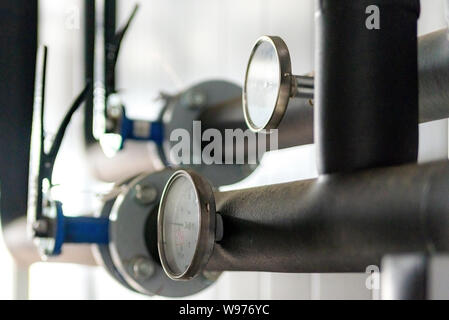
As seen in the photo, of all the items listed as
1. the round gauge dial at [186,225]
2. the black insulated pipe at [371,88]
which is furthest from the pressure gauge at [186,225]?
the black insulated pipe at [371,88]

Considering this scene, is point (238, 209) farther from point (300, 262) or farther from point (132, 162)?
point (132, 162)

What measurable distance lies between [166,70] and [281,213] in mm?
1019

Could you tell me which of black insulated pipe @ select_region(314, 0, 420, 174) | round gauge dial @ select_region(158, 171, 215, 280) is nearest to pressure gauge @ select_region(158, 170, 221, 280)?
round gauge dial @ select_region(158, 171, 215, 280)

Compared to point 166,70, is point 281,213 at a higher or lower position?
lower

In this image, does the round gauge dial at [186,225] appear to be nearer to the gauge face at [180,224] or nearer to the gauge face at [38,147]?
the gauge face at [180,224]

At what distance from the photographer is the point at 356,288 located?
37.0 inches

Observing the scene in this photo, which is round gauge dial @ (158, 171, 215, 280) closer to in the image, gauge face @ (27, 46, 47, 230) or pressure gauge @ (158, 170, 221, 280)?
pressure gauge @ (158, 170, 221, 280)

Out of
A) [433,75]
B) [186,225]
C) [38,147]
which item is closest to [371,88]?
[433,75]

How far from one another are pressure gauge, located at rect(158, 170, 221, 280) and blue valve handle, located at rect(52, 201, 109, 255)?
34cm

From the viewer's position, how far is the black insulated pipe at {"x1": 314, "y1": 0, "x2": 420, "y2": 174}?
22.7 inches

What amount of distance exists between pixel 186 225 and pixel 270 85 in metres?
0.14

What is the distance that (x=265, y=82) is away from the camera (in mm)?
714

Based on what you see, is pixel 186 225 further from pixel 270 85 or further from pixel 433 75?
pixel 433 75

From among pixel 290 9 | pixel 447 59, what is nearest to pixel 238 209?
pixel 447 59
